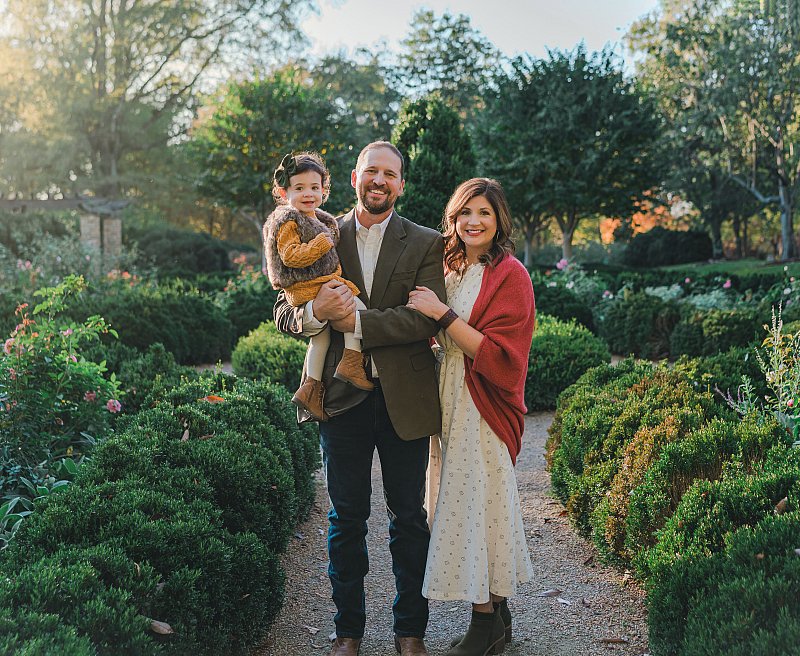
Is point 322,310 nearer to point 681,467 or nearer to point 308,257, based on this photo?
point 308,257

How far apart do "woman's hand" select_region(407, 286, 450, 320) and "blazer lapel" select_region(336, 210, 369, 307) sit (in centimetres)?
23

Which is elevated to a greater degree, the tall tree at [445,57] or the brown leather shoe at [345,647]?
the tall tree at [445,57]

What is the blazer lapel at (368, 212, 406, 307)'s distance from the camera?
9.16 feet

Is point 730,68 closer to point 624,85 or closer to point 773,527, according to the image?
point 624,85

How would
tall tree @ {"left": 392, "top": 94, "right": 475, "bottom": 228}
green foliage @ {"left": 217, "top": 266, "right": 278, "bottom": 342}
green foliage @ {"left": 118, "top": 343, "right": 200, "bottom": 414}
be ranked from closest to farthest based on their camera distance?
green foliage @ {"left": 118, "top": 343, "right": 200, "bottom": 414} < tall tree @ {"left": 392, "top": 94, "right": 475, "bottom": 228} < green foliage @ {"left": 217, "top": 266, "right": 278, "bottom": 342}

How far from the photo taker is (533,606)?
342 cm

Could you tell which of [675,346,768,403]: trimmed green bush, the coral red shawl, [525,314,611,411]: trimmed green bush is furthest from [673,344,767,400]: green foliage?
the coral red shawl

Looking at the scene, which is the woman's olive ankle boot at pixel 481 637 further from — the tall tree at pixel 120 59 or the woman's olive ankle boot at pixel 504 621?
the tall tree at pixel 120 59

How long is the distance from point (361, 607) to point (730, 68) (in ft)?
71.6

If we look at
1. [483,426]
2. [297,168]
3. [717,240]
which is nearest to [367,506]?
[483,426]

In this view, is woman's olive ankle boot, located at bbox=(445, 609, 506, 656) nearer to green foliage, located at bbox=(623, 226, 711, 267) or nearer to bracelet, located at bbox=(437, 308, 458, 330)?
bracelet, located at bbox=(437, 308, 458, 330)

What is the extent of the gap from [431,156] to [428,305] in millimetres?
6654

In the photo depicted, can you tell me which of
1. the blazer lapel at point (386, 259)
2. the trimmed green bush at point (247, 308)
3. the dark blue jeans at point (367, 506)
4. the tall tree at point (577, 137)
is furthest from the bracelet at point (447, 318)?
the tall tree at point (577, 137)

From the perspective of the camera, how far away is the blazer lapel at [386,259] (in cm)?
279
